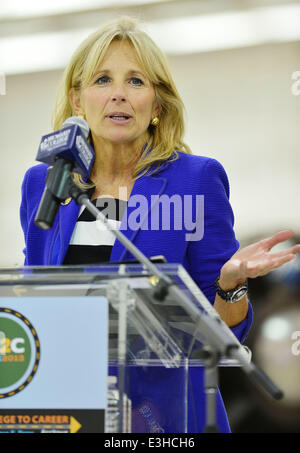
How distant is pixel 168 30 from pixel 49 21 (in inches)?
28.0

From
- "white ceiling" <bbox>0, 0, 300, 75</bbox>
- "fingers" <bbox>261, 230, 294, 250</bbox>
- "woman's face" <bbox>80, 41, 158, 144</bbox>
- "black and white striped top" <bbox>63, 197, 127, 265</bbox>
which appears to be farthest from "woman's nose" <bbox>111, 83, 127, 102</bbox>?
Answer: "white ceiling" <bbox>0, 0, 300, 75</bbox>

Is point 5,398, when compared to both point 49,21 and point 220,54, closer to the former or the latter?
point 220,54

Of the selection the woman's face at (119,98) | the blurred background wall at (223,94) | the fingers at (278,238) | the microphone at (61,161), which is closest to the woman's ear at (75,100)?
the woman's face at (119,98)

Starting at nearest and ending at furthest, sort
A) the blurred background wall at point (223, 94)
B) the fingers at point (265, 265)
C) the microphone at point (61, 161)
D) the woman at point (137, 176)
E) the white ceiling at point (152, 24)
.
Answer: the microphone at point (61, 161), the fingers at point (265, 265), the woman at point (137, 176), the blurred background wall at point (223, 94), the white ceiling at point (152, 24)

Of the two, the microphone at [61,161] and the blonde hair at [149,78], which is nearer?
the microphone at [61,161]

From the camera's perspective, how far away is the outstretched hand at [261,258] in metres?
1.28

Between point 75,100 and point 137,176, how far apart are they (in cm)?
36

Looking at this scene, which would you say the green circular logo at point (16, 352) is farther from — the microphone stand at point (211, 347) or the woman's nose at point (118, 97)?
the woman's nose at point (118, 97)

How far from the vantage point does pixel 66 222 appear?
167 cm

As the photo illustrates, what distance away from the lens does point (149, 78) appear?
6.08ft

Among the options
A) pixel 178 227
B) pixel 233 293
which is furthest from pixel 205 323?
pixel 178 227

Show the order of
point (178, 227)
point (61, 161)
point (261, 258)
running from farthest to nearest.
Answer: point (178, 227)
point (261, 258)
point (61, 161)

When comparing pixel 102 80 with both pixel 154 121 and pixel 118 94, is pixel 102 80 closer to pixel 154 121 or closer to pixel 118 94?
pixel 118 94

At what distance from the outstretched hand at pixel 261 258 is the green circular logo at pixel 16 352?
468 mm
